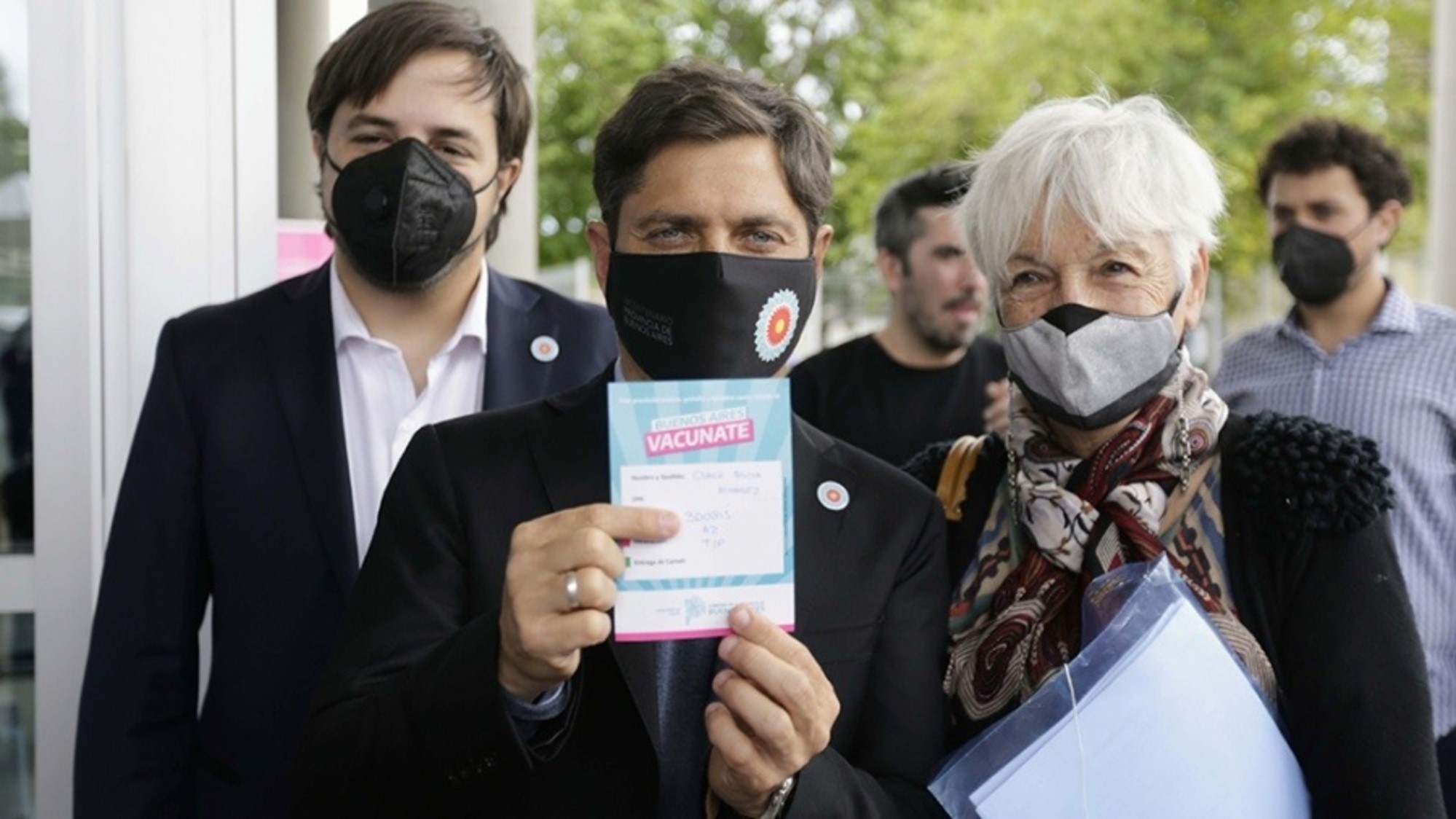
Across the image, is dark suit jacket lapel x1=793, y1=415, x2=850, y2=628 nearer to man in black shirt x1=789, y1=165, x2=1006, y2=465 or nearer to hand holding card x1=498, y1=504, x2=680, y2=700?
hand holding card x1=498, y1=504, x2=680, y2=700

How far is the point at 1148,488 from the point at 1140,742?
1.41 feet

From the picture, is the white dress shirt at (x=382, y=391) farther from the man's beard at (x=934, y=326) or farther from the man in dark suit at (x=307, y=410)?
the man's beard at (x=934, y=326)

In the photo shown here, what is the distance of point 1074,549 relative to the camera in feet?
7.39

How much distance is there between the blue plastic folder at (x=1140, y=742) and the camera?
1.96 metres

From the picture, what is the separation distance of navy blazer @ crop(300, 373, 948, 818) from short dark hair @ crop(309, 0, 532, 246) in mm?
987

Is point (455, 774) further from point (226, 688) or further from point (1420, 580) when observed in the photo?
point (1420, 580)

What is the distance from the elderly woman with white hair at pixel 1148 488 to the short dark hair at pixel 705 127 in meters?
0.41

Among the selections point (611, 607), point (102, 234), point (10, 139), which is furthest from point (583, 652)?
point (10, 139)

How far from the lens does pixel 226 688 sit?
267cm

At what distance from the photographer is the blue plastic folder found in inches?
77.0

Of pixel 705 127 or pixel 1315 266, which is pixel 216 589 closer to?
pixel 705 127

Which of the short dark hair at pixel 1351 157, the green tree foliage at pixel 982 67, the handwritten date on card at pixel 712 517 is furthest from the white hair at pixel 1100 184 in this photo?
the green tree foliage at pixel 982 67

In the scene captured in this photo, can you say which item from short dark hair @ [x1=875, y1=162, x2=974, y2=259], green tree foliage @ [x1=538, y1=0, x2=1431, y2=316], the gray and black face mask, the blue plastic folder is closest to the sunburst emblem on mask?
the gray and black face mask

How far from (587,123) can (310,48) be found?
15.5m
